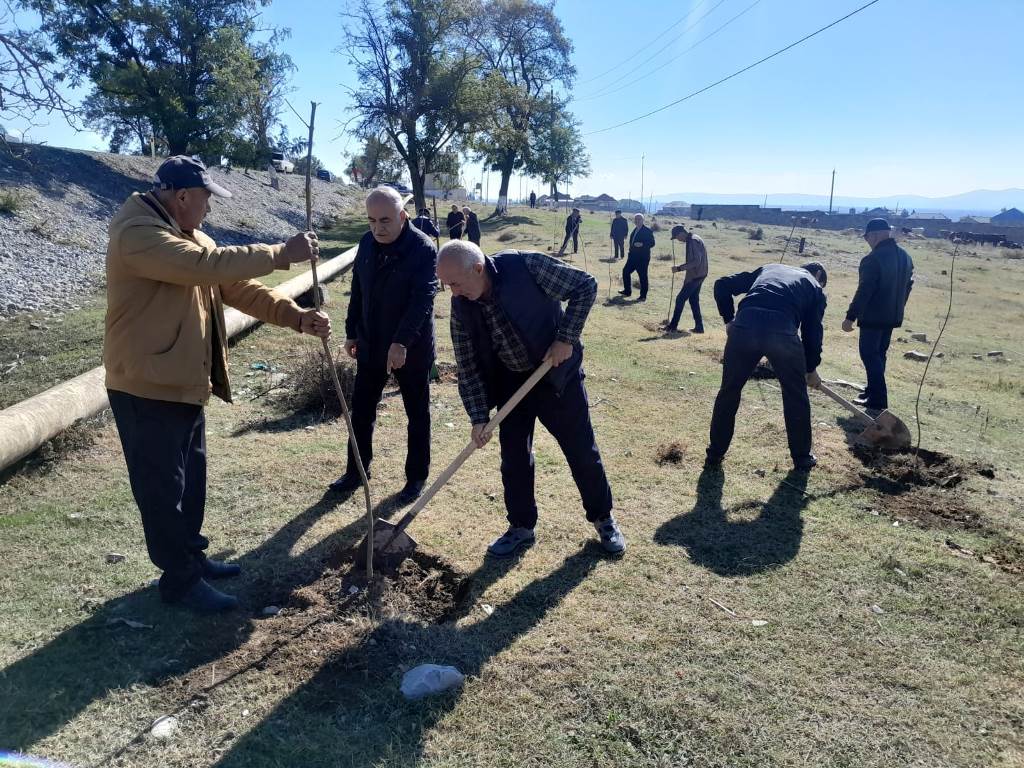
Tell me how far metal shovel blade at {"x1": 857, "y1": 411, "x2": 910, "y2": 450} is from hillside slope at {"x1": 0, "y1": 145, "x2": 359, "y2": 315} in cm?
1050

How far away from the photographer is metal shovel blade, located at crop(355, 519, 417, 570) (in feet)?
11.5

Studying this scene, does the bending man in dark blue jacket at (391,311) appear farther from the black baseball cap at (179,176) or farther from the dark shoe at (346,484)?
the black baseball cap at (179,176)

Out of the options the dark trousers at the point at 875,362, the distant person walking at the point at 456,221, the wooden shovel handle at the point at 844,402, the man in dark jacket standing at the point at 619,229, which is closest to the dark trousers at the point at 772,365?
the wooden shovel handle at the point at 844,402

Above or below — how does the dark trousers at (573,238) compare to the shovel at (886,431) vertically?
above

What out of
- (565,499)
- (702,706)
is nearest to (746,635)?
(702,706)

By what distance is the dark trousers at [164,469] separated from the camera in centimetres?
284

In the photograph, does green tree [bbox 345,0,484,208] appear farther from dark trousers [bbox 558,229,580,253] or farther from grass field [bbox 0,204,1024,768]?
grass field [bbox 0,204,1024,768]

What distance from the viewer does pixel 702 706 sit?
2689 millimetres

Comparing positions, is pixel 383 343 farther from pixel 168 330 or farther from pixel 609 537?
pixel 609 537

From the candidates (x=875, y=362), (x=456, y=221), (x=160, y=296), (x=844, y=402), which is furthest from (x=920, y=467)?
(x=456, y=221)

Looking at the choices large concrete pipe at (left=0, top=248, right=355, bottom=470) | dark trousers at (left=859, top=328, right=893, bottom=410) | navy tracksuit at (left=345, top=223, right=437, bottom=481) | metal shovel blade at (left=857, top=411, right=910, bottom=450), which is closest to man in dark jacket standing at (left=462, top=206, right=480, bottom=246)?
dark trousers at (left=859, top=328, right=893, bottom=410)

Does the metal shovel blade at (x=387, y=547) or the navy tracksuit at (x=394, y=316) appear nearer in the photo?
the metal shovel blade at (x=387, y=547)

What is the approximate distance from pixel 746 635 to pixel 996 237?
4861 cm

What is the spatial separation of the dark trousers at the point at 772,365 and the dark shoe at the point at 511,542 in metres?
2.03
